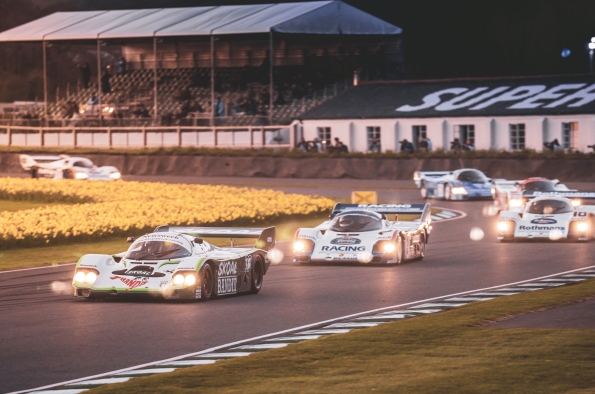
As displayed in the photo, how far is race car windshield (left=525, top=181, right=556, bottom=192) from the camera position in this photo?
107ft

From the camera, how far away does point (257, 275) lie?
17.1 metres

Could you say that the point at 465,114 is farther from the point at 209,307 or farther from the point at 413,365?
the point at 413,365

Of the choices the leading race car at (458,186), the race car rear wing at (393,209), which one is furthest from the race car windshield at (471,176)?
the race car rear wing at (393,209)

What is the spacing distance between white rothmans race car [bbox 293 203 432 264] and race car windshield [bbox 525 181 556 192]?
37.1 feet

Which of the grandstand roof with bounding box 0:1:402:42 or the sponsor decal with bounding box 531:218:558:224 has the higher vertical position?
the grandstand roof with bounding box 0:1:402:42

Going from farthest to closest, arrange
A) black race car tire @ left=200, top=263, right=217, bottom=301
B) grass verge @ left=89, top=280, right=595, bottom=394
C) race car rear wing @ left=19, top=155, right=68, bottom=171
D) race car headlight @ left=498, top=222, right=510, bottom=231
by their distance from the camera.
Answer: race car rear wing @ left=19, top=155, right=68, bottom=171, race car headlight @ left=498, top=222, right=510, bottom=231, black race car tire @ left=200, top=263, right=217, bottom=301, grass verge @ left=89, top=280, right=595, bottom=394

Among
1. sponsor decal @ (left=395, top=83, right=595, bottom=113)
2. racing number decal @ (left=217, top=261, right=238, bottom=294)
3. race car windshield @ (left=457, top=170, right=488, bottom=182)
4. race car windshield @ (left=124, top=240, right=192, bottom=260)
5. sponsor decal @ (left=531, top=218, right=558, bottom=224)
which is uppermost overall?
sponsor decal @ (left=395, top=83, right=595, bottom=113)

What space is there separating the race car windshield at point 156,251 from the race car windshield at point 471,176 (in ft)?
81.6

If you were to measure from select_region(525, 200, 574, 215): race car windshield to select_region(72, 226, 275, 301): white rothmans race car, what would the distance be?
1058 cm

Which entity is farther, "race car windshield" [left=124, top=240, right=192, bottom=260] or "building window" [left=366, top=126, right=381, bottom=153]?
"building window" [left=366, top=126, right=381, bottom=153]

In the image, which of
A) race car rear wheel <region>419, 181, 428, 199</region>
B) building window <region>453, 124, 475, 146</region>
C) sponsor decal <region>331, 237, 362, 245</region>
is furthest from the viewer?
building window <region>453, 124, 475, 146</region>

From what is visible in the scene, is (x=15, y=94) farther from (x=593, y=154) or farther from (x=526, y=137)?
(x=593, y=154)

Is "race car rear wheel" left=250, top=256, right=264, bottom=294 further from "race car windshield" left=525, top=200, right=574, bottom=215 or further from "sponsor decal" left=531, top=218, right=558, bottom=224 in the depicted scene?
"race car windshield" left=525, top=200, right=574, bottom=215

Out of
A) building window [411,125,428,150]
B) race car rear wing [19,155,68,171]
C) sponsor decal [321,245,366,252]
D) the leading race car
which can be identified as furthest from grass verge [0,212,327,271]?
building window [411,125,428,150]
